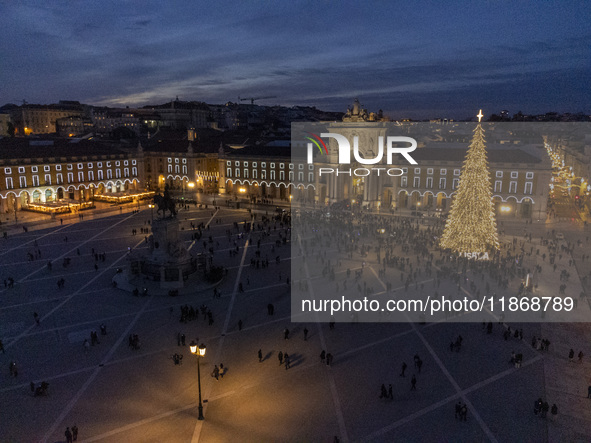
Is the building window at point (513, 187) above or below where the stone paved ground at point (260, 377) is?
above

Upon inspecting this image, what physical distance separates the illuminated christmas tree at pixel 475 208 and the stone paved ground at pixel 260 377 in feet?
24.8

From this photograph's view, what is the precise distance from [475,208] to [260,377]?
75.1 feet

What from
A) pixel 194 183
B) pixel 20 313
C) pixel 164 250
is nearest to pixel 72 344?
pixel 20 313

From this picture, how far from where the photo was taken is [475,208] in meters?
33.8

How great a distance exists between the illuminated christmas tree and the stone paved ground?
7.57 meters

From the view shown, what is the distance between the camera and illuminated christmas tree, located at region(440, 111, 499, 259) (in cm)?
3369

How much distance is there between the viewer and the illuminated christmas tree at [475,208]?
3369 centimetres

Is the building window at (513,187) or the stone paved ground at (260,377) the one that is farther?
the building window at (513,187)

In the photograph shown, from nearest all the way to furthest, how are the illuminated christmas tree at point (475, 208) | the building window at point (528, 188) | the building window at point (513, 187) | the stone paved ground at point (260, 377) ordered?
the stone paved ground at point (260, 377), the illuminated christmas tree at point (475, 208), the building window at point (528, 188), the building window at point (513, 187)

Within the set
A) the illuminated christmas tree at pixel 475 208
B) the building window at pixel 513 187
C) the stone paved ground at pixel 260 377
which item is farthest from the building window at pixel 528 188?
the stone paved ground at pixel 260 377

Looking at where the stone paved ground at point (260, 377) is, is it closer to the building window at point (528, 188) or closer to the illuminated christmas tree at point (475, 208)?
the illuminated christmas tree at point (475, 208)

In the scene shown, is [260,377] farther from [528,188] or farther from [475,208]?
[528,188]

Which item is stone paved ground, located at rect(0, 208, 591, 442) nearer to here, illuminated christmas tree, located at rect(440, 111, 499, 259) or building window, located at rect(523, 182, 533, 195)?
illuminated christmas tree, located at rect(440, 111, 499, 259)

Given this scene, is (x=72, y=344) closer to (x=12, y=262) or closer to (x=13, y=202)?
(x=12, y=262)
